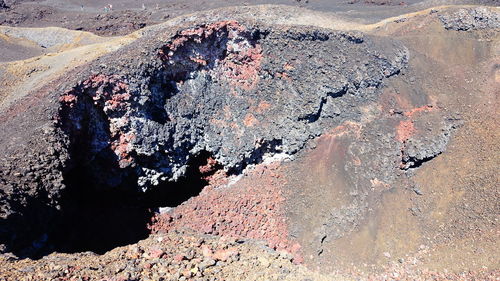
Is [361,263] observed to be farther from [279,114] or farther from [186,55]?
[186,55]

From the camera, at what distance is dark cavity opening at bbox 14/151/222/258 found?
46.2 ft

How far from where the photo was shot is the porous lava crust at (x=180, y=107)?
1294 centimetres

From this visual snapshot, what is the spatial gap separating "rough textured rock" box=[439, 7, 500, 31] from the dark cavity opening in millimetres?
16546

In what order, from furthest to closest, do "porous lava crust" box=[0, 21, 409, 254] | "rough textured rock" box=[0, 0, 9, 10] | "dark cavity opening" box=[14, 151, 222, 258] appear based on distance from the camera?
"rough textured rock" box=[0, 0, 9, 10]
"dark cavity opening" box=[14, 151, 222, 258]
"porous lava crust" box=[0, 21, 409, 254]

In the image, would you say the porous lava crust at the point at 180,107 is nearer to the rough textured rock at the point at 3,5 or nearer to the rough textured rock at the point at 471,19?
the rough textured rock at the point at 471,19

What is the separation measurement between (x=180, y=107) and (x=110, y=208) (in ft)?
18.2

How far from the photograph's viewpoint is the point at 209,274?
12.9 m

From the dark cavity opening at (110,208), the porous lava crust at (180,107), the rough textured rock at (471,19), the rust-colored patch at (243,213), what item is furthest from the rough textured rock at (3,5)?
the rough textured rock at (471,19)

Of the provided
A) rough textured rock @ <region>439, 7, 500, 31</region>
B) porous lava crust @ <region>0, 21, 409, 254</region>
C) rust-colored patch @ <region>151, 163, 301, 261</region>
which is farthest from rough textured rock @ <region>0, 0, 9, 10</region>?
rough textured rock @ <region>439, 7, 500, 31</region>

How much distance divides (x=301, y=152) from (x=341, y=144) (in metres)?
2.00

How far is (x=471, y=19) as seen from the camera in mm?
22422

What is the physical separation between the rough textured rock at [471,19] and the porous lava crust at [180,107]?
394 centimetres

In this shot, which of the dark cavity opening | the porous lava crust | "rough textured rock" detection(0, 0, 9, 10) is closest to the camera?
the porous lava crust

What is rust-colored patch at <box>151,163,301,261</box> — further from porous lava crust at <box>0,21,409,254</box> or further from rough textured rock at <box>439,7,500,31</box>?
rough textured rock at <box>439,7,500,31</box>
